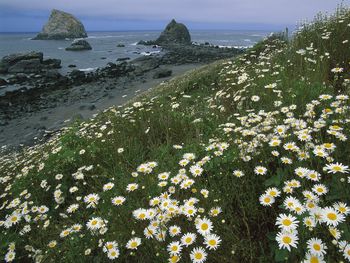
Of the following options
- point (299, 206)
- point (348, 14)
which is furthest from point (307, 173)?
point (348, 14)

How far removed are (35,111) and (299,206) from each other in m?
19.0

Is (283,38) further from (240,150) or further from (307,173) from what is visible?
(307,173)

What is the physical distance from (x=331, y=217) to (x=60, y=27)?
417ft

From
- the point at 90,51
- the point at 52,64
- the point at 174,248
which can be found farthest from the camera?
the point at 90,51

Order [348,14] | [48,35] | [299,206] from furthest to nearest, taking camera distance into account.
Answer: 1. [48,35]
2. [348,14]
3. [299,206]

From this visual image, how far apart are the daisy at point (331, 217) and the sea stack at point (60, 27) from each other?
122 m

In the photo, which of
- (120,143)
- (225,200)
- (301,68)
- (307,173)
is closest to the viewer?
(307,173)

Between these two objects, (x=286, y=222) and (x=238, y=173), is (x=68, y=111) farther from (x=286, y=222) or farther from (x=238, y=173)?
(x=286, y=222)

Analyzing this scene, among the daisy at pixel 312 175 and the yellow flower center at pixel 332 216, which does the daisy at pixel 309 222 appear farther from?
the daisy at pixel 312 175

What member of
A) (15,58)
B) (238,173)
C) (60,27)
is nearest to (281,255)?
(238,173)

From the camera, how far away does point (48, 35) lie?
111375 millimetres

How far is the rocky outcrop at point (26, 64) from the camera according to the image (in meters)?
33.2

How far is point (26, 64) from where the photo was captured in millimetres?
34406

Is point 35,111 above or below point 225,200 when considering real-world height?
below
